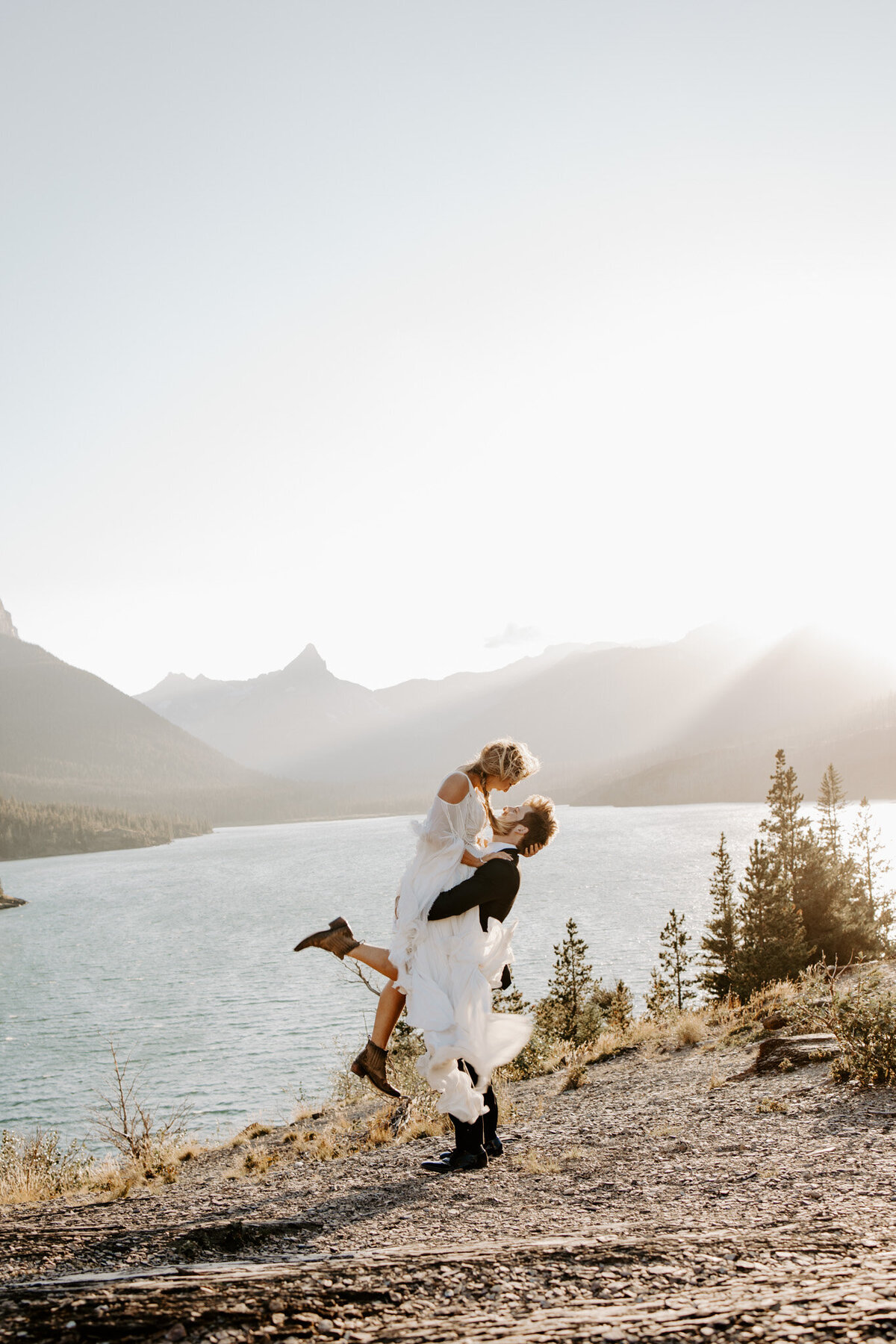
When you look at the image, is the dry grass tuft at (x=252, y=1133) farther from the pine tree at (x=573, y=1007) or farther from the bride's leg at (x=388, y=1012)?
the pine tree at (x=573, y=1007)

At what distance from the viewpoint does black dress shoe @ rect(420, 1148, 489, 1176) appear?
5.34 meters

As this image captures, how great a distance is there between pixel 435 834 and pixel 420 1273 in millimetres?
2314

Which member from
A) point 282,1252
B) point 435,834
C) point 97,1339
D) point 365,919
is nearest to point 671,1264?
point 282,1252

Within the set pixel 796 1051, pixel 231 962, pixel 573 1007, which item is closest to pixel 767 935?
pixel 573 1007

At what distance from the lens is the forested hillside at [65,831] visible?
14925 centimetres

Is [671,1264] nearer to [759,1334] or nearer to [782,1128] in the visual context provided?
[759,1334]

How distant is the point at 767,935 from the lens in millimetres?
24188

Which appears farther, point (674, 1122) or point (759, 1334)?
point (674, 1122)

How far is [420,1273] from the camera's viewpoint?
3.09 meters

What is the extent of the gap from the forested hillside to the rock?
528 feet

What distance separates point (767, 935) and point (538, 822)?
21670 mm

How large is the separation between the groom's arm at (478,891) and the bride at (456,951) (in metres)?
0.05

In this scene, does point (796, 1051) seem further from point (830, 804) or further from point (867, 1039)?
point (830, 804)

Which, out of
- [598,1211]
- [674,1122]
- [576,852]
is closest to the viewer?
[598,1211]
